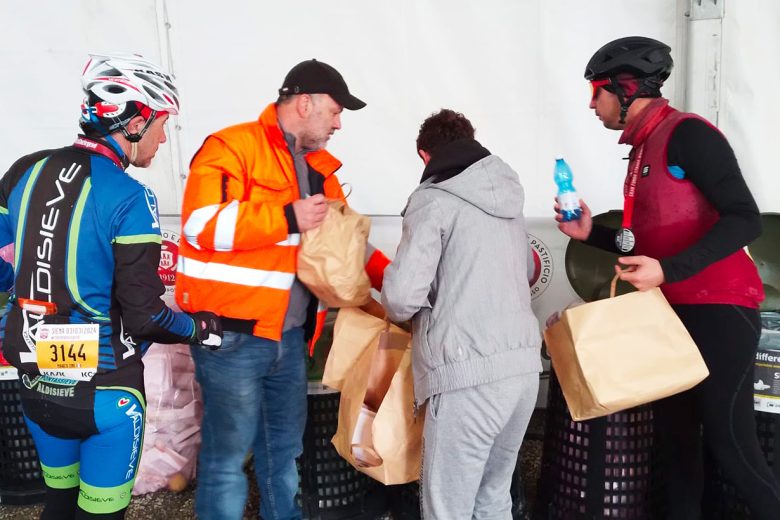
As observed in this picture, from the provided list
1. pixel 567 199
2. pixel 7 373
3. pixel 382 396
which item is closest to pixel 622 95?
pixel 567 199

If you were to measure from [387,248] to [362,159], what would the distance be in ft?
1.55

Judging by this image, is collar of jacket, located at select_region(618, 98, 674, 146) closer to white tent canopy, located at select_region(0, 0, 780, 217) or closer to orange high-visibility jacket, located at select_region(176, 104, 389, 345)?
orange high-visibility jacket, located at select_region(176, 104, 389, 345)

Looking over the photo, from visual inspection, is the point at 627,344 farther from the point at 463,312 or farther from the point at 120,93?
the point at 120,93

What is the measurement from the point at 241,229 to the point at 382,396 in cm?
72

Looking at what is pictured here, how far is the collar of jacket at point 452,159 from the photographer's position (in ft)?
6.11

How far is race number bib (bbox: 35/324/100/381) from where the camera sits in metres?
1.65

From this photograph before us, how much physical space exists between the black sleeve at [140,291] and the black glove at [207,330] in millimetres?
115

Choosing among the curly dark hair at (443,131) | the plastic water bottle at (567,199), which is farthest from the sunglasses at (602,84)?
the curly dark hair at (443,131)

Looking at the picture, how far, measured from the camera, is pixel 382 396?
217 centimetres

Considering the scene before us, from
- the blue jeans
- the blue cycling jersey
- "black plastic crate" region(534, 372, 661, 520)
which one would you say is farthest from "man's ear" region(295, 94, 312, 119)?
"black plastic crate" region(534, 372, 661, 520)

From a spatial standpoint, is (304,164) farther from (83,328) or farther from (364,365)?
(83,328)

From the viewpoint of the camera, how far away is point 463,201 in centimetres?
184

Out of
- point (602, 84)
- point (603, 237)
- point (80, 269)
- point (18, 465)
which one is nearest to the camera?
point (80, 269)

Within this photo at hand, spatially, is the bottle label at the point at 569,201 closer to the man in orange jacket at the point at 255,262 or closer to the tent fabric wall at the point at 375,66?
the man in orange jacket at the point at 255,262
